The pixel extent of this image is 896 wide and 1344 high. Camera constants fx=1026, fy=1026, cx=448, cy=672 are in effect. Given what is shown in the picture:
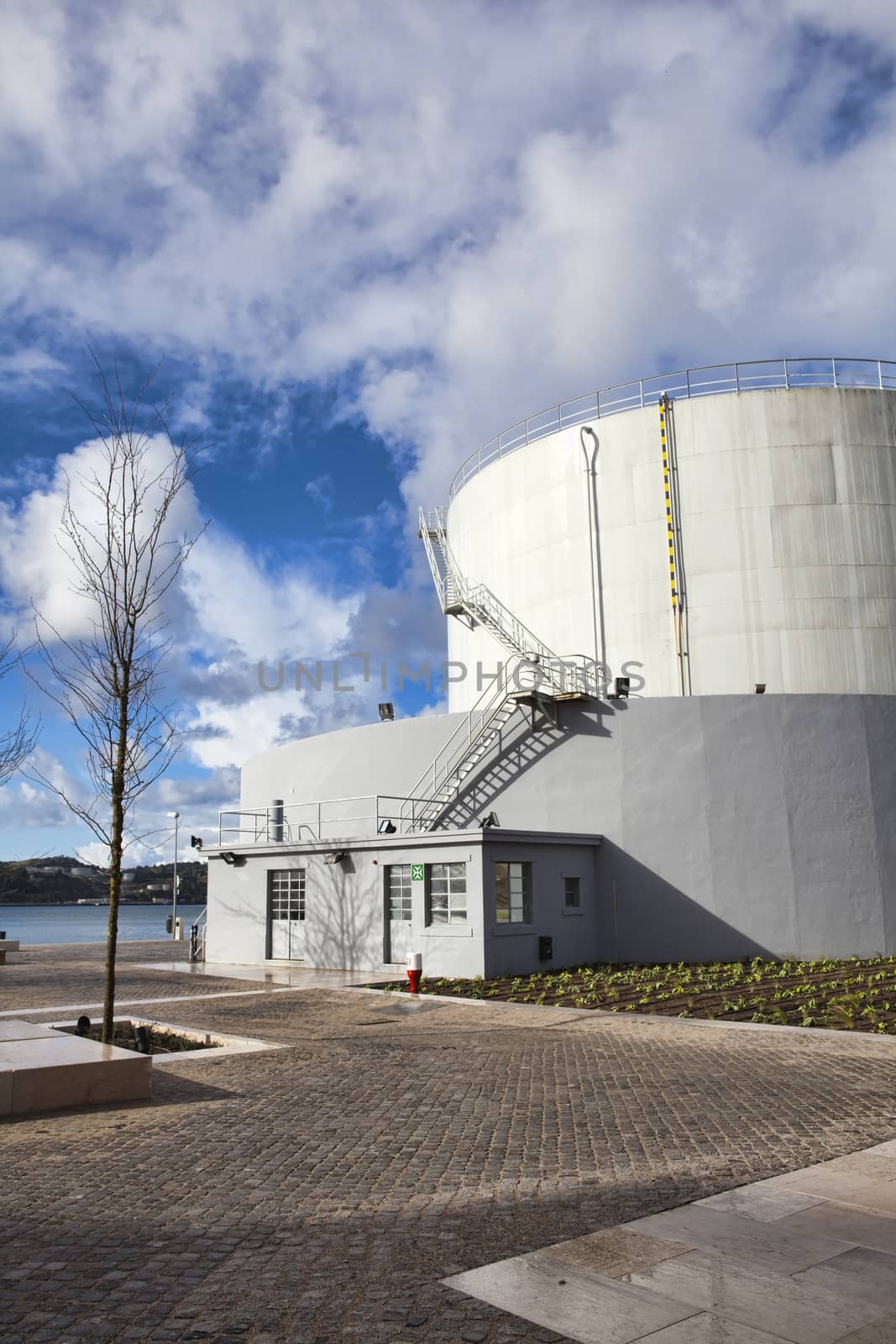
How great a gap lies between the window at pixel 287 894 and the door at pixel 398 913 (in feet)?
10.7

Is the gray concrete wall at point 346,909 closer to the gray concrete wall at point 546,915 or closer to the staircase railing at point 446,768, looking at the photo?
the gray concrete wall at point 546,915

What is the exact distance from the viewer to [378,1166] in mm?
7352

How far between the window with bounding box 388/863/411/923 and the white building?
81 millimetres

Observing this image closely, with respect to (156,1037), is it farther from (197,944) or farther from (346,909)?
(197,944)

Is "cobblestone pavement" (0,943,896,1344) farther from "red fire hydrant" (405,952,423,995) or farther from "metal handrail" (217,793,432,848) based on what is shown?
"metal handrail" (217,793,432,848)

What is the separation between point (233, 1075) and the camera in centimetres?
1092

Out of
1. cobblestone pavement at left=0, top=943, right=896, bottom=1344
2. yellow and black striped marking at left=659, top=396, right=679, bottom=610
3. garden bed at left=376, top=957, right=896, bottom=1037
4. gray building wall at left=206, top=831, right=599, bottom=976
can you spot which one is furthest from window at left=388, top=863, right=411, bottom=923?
yellow and black striped marking at left=659, top=396, right=679, bottom=610

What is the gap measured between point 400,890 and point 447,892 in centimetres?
154

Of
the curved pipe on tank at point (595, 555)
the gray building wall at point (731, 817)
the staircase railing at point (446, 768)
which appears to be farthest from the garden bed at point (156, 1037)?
the curved pipe on tank at point (595, 555)

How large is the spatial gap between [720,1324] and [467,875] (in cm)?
1615

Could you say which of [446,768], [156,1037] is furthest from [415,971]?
[446,768]

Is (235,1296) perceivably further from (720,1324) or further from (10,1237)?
(720,1324)

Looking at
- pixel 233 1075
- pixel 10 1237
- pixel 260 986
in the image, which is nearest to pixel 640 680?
pixel 260 986

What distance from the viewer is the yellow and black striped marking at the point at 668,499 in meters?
27.7
